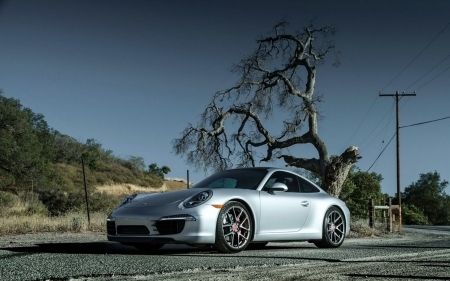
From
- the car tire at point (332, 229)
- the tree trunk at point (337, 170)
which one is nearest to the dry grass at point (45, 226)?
the car tire at point (332, 229)

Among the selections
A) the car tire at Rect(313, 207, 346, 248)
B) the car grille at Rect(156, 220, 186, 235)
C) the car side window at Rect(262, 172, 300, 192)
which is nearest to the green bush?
the car tire at Rect(313, 207, 346, 248)

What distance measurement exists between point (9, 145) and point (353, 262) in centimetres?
3885

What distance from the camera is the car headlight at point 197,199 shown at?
28.4ft

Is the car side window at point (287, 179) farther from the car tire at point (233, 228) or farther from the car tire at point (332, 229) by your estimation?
the car tire at point (233, 228)

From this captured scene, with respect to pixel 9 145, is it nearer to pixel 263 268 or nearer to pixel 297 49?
pixel 297 49

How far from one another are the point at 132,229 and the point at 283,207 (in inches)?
98.5

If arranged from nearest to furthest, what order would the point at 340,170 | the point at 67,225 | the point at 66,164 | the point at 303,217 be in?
the point at 303,217
the point at 67,225
the point at 340,170
the point at 66,164

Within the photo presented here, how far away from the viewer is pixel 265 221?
950 cm

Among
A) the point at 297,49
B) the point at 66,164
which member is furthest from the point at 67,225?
the point at 66,164

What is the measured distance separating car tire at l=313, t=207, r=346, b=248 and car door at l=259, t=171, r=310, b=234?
22.6 inches

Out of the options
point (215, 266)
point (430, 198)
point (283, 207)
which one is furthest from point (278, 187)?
point (430, 198)

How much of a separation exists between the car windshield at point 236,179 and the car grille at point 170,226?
170cm

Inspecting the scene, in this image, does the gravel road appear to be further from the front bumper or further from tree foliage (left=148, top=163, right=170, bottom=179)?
tree foliage (left=148, top=163, right=170, bottom=179)

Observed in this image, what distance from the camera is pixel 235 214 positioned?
356 inches
